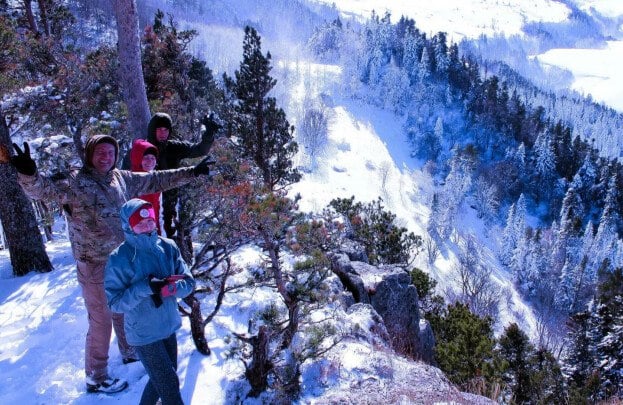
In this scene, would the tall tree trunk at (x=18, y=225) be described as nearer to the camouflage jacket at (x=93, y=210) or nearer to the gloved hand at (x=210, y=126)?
the gloved hand at (x=210, y=126)

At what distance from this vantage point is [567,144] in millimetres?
63750

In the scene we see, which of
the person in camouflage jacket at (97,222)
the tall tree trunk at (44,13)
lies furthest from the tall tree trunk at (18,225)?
the tall tree trunk at (44,13)

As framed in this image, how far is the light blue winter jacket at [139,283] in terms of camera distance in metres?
2.49

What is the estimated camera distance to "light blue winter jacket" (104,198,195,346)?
8.18 feet

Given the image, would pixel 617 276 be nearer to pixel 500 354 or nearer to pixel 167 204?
pixel 500 354

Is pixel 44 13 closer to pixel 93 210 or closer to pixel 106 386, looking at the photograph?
pixel 93 210

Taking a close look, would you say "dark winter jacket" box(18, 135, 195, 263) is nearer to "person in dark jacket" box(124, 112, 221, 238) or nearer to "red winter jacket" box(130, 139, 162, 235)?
"red winter jacket" box(130, 139, 162, 235)

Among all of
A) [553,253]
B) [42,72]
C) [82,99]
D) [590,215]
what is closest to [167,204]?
[82,99]

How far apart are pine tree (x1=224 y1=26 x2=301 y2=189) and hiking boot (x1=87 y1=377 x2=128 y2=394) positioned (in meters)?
10.6

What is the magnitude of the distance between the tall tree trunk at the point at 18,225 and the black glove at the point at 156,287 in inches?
195

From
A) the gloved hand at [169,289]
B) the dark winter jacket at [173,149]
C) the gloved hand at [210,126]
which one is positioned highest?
the gloved hand at [210,126]

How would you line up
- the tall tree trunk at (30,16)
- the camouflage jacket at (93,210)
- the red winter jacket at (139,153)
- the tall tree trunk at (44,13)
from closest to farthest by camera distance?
the camouflage jacket at (93,210) < the red winter jacket at (139,153) < the tall tree trunk at (30,16) < the tall tree trunk at (44,13)

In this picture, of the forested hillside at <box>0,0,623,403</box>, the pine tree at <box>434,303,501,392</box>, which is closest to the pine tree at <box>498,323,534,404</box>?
the forested hillside at <box>0,0,623,403</box>

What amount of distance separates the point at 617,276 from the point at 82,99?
48.1ft
